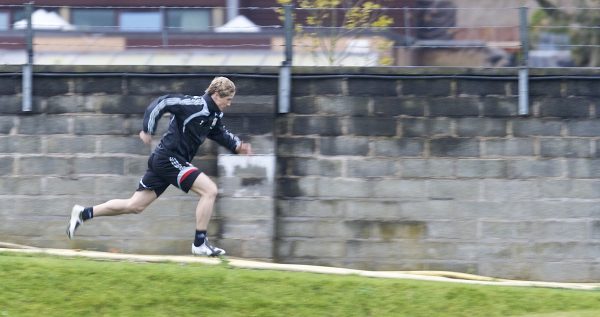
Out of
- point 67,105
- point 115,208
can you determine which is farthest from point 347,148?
point 67,105

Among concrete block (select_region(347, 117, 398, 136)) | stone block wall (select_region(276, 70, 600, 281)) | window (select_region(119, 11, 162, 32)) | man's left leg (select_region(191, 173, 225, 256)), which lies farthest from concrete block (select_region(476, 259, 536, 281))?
window (select_region(119, 11, 162, 32))

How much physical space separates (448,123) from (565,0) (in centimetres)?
448

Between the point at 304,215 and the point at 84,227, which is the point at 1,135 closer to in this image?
the point at 84,227

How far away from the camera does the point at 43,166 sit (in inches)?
384

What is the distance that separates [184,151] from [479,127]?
2979mm

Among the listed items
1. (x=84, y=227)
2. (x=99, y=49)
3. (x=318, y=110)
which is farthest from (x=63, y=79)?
(x=318, y=110)

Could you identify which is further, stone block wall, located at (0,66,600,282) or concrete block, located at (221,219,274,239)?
stone block wall, located at (0,66,600,282)

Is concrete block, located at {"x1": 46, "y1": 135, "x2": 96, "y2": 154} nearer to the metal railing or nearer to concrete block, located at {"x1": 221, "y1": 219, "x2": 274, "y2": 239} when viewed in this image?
the metal railing

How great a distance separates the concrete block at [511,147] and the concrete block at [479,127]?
93 mm

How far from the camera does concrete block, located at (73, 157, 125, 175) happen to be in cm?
970

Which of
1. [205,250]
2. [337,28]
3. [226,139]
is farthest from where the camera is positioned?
[337,28]

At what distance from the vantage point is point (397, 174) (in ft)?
31.9

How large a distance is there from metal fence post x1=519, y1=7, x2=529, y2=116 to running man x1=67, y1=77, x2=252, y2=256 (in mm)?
2950

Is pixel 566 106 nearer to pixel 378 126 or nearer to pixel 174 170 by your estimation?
pixel 378 126
